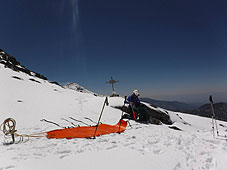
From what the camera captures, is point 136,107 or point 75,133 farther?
point 136,107

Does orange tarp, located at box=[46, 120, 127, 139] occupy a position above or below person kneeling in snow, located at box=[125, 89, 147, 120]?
below

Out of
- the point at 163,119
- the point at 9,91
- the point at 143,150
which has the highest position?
the point at 9,91

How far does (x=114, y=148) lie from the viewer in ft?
13.8

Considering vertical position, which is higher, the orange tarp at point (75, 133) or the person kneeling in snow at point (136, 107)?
the person kneeling in snow at point (136, 107)

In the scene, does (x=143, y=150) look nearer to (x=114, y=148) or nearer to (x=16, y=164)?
(x=114, y=148)

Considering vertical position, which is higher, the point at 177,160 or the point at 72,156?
the point at 72,156

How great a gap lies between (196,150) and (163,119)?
44.5 feet

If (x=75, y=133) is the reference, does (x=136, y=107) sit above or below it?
above

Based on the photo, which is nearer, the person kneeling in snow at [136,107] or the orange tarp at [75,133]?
the orange tarp at [75,133]

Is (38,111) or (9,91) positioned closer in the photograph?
(38,111)

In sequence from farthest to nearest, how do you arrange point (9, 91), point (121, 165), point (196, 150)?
point (9, 91)
point (196, 150)
point (121, 165)

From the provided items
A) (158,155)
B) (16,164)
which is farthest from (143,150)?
(16,164)

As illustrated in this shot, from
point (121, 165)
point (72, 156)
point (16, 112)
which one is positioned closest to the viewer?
point (121, 165)

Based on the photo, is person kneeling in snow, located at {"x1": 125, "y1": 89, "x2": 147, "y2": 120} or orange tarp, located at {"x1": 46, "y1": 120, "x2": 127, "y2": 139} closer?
orange tarp, located at {"x1": 46, "y1": 120, "x2": 127, "y2": 139}
